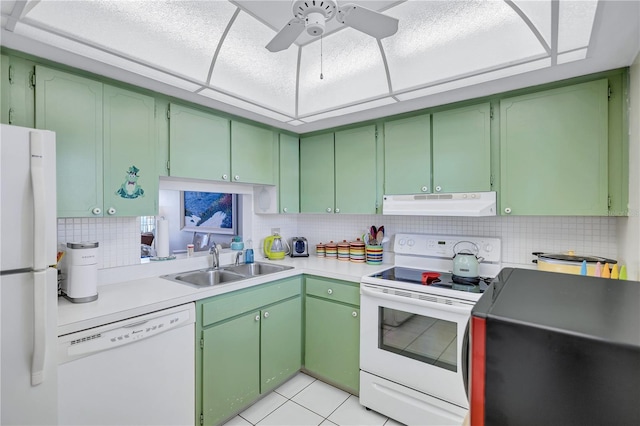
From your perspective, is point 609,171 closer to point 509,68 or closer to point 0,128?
point 509,68

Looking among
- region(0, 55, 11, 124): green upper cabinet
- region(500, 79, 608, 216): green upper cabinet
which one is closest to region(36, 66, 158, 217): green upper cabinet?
region(0, 55, 11, 124): green upper cabinet

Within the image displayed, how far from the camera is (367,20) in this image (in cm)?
120

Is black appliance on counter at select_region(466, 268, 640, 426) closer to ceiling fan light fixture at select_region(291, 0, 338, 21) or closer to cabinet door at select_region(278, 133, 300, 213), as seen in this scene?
ceiling fan light fixture at select_region(291, 0, 338, 21)

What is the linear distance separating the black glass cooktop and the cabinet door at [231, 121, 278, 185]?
1.35 meters

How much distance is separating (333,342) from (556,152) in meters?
2.05

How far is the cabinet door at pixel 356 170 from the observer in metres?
2.65

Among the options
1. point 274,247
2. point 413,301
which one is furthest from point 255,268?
point 413,301

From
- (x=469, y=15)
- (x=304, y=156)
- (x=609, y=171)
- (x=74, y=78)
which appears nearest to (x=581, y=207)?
(x=609, y=171)

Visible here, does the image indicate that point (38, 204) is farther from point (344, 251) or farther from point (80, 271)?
point (344, 251)

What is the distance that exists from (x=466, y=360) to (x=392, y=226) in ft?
6.99

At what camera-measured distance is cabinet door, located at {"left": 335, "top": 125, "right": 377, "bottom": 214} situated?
8.69 ft

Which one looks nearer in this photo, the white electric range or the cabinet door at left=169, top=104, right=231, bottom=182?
the white electric range

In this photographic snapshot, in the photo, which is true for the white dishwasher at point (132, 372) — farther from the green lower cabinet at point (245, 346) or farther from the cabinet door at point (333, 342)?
the cabinet door at point (333, 342)

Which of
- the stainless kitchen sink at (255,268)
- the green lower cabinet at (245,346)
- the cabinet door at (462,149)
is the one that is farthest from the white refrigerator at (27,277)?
the cabinet door at (462,149)
